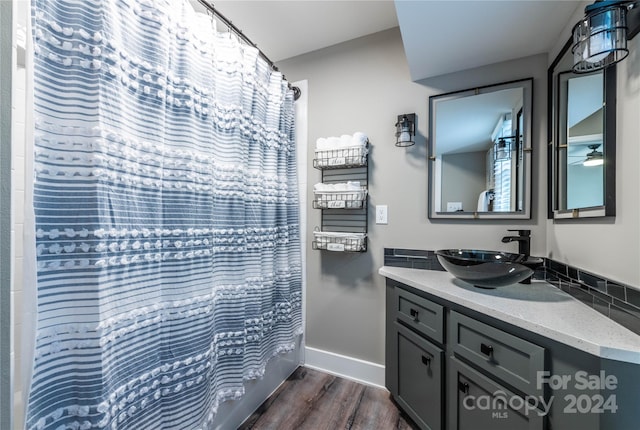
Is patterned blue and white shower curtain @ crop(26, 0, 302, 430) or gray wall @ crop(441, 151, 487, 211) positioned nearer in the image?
patterned blue and white shower curtain @ crop(26, 0, 302, 430)

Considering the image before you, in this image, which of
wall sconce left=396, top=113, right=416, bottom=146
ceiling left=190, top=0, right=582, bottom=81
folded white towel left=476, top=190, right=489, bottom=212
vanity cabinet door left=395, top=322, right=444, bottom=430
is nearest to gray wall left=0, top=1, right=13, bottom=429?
ceiling left=190, top=0, right=582, bottom=81

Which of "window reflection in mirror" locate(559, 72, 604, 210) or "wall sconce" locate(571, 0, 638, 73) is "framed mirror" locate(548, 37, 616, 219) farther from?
"wall sconce" locate(571, 0, 638, 73)

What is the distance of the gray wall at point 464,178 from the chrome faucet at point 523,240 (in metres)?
0.27

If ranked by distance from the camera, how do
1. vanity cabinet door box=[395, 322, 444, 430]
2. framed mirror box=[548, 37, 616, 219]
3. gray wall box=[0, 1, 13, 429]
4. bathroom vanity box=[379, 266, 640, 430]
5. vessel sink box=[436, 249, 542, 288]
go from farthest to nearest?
vanity cabinet door box=[395, 322, 444, 430] < vessel sink box=[436, 249, 542, 288] < framed mirror box=[548, 37, 616, 219] < bathroom vanity box=[379, 266, 640, 430] < gray wall box=[0, 1, 13, 429]

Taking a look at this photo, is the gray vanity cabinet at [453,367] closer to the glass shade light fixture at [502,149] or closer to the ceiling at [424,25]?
the glass shade light fixture at [502,149]

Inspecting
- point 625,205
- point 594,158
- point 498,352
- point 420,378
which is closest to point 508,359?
point 498,352

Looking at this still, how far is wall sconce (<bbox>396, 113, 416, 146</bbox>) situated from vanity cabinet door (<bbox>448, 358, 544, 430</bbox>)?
1.27m

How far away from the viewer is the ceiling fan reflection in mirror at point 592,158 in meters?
1.03

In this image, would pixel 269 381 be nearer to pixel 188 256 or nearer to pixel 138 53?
pixel 188 256

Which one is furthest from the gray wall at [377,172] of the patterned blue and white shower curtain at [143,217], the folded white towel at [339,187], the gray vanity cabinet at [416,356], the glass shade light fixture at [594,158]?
the patterned blue and white shower curtain at [143,217]

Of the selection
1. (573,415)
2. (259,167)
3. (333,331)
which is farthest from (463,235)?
(259,167)

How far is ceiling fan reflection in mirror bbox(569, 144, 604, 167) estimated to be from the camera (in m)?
1.03

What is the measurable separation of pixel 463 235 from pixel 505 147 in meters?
0.58

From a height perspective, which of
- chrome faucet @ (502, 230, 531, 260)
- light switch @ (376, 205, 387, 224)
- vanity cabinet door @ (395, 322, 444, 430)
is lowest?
vanity cabinet door @ (395, 322, 444, 430)
